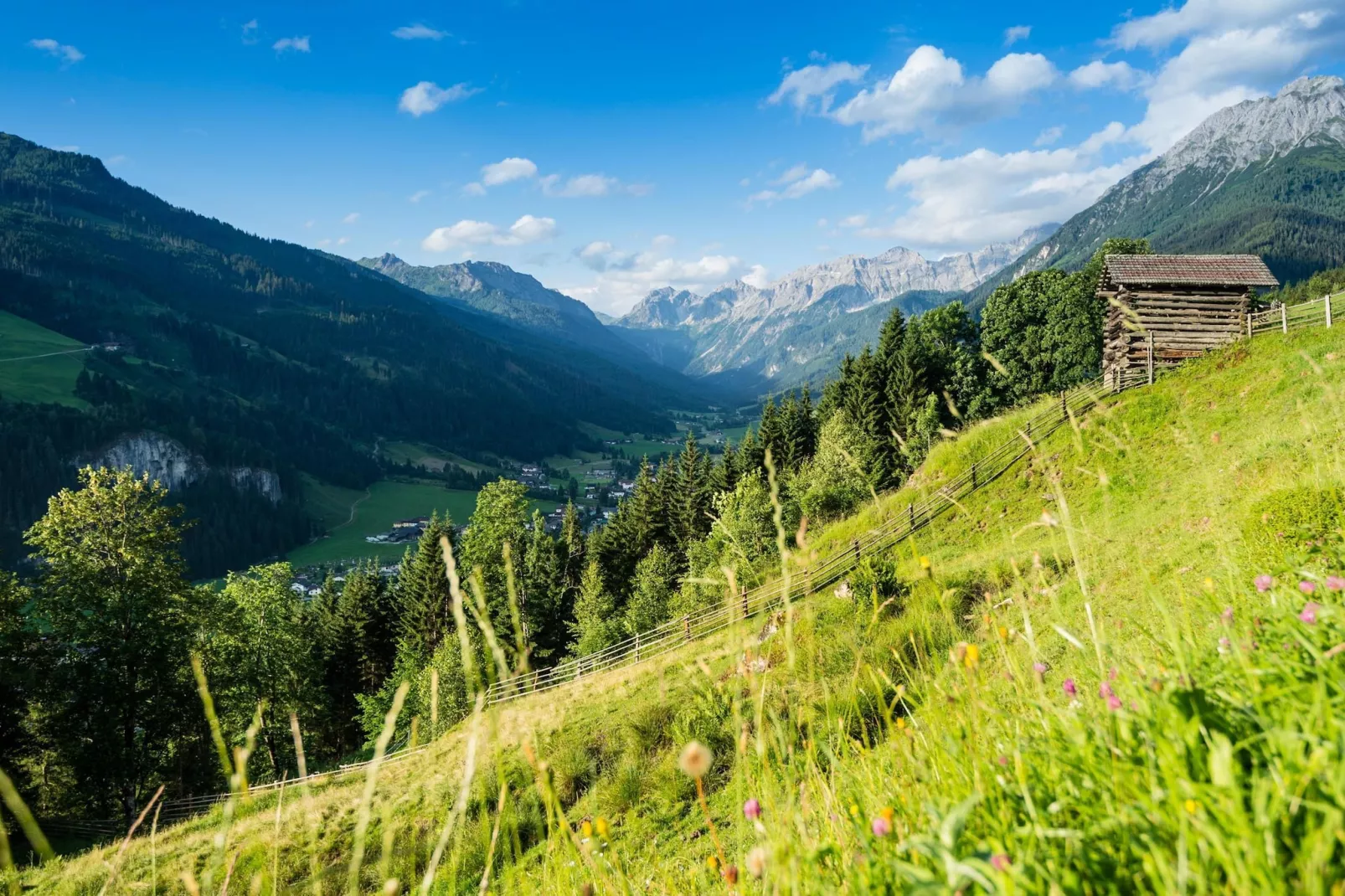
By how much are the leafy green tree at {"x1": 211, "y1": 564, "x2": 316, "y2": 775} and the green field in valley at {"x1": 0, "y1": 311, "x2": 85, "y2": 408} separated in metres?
193

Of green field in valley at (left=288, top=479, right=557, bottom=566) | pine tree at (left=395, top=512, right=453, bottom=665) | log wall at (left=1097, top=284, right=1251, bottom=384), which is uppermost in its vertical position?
log wall at (left=1097, top=284, right=1251, bottom=384)

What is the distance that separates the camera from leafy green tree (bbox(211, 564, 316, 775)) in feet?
96.2

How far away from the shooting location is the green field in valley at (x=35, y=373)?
168000 mm

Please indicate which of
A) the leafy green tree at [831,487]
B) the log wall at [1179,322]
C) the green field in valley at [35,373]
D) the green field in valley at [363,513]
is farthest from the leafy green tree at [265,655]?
the green field in valley at [35,373]

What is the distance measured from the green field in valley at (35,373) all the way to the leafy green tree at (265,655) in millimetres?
192915

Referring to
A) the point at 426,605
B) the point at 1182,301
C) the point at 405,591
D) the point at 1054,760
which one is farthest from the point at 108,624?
the point at 1182,301

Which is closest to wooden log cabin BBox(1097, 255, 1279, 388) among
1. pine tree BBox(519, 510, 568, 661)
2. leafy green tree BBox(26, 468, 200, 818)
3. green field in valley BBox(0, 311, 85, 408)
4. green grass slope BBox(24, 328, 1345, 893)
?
green grass slope BBox(24, 328, 1345, 893)

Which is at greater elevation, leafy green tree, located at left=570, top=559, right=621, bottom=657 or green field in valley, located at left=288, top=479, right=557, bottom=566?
leafy green tree, located at left=570, top=559, right=621, bottom=657

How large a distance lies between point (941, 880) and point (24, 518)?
197 m

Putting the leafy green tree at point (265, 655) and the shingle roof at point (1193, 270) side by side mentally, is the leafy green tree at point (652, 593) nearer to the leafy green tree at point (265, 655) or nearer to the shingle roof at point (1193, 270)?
the leafy green tree at point (265, 655)

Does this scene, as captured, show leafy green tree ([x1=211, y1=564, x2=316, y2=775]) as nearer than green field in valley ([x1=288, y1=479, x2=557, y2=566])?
Yes

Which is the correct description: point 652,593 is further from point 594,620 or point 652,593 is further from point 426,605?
point 426,605

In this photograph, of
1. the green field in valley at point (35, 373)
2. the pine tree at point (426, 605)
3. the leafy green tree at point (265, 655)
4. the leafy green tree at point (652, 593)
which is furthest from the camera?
the green field in valley at point (35, 373)

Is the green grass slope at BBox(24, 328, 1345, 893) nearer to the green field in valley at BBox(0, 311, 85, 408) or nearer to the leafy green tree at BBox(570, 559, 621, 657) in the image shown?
the leafy green tree at BBox(570, 559, 621, 657)
